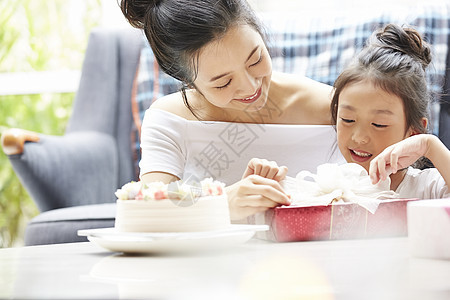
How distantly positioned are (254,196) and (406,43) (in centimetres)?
73

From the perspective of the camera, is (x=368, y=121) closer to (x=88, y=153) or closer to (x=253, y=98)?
(x=253, y=98)

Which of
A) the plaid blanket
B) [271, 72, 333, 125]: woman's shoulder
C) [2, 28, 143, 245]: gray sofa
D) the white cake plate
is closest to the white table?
the white cake plate

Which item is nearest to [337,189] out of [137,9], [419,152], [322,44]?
[419,152]

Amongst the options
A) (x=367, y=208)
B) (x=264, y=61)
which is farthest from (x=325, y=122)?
(x=367, y=208)

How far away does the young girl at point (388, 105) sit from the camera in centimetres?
138

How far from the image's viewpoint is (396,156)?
3.73ft

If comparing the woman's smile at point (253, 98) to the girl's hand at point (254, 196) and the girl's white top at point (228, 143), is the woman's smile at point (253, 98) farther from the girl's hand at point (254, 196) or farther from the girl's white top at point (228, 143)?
the girl's hand at point (254, 196)

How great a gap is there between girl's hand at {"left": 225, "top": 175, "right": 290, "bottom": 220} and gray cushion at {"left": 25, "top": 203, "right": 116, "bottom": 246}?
0.88m

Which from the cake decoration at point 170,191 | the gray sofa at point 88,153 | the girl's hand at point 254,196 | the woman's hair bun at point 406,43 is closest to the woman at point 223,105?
the girl's hand at point 254,196

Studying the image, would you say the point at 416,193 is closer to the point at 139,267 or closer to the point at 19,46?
the point at 139,267

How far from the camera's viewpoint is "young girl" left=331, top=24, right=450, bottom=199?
138cm

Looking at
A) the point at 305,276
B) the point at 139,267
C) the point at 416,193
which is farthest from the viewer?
the point at 416,193

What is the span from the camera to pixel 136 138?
2596 millimetres

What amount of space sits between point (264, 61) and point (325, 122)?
1.42 feet
